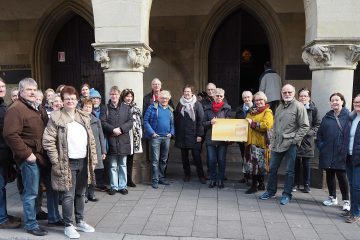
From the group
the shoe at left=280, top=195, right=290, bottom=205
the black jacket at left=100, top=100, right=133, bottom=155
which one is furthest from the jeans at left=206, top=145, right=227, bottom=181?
the black jacket at left=100, top=100, right=133, bottom=155

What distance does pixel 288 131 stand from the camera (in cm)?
532

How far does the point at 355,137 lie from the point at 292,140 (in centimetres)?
93

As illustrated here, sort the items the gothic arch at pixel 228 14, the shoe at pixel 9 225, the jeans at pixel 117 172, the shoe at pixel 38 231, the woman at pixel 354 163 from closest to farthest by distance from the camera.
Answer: the shoe at pixel 38 231 < the shoe at pixel 9 225 < the woman at pixel 354 163 < the jeans at pixel 117 172 < the gothic arch at pixel 228 14

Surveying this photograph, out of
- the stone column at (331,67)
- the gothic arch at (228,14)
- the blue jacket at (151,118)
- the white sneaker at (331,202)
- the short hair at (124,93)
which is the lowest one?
the white sneaker at (331,202)

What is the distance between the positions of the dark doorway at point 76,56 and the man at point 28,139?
18.6 feet

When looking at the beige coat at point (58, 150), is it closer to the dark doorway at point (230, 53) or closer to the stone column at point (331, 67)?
the stone column at point (331, 67)

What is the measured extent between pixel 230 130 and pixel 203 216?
171 centimetres

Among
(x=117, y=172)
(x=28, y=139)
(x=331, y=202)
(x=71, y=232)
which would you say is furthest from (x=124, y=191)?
(x=331, y=202)

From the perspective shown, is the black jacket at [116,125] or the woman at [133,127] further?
the woman at [133,127]

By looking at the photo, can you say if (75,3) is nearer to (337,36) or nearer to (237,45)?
(237,45)

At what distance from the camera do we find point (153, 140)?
6285 millimetres

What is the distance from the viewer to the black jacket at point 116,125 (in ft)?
19.1

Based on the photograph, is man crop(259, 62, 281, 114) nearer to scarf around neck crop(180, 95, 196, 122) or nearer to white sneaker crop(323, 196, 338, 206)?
scarf around neck crop(180, 95, 196, 122)

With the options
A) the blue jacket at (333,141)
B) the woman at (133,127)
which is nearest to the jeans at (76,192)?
the woman at (133,127)
